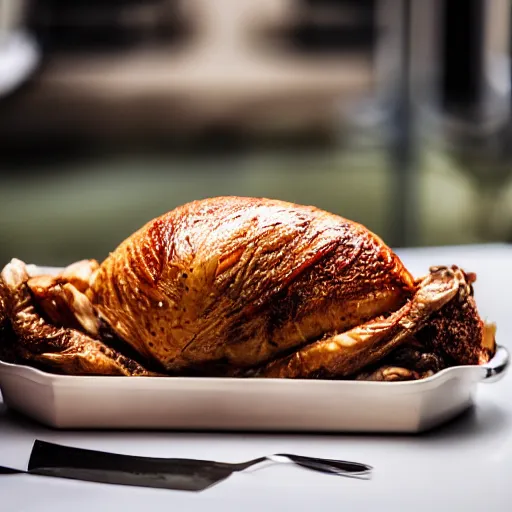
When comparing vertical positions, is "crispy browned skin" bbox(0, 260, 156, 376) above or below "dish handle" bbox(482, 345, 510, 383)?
above

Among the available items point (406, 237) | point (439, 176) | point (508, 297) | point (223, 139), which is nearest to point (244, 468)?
point (508, 297)

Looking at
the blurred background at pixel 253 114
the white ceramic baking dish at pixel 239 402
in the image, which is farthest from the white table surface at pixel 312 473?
the blurred background at pixel 253 114

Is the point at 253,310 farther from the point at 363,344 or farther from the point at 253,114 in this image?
the point at 253,114

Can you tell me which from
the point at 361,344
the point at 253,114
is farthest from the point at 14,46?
the point at 361,344

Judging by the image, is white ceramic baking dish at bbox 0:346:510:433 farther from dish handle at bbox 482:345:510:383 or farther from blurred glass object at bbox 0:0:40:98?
blurred glass object at bbox 0:0:40:98

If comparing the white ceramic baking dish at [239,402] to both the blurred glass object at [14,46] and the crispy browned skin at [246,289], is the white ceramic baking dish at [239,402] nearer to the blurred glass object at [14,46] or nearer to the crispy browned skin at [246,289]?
the crispy browned skin at [246,289]

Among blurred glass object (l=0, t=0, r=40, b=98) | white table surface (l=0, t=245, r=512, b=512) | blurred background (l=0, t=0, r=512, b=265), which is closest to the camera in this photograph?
white table surface (l=0, t=245, r=512, b=512)

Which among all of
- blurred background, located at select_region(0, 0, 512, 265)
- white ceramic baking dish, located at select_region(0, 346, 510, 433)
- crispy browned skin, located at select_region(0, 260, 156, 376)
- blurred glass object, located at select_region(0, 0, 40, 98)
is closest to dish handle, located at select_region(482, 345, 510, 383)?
white ceramic baking dish, located at select_region(0, 346, 510, 433)
